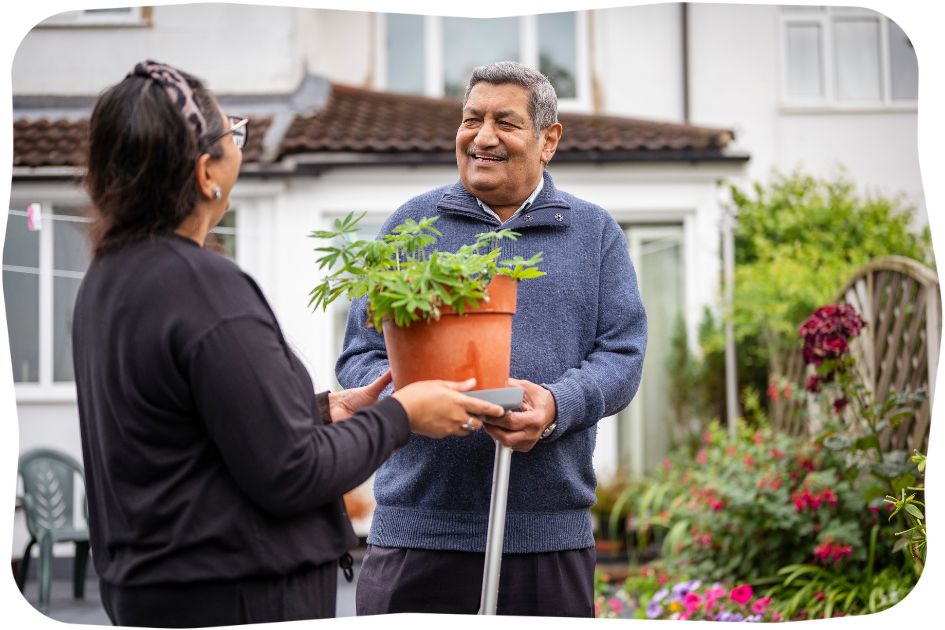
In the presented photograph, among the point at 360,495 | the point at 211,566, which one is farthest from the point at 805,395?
the point at 211,566

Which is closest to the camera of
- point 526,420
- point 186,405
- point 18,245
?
point 186,405

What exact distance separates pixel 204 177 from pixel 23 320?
967 mm

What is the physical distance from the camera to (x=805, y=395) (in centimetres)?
394

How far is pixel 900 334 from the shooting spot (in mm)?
3389

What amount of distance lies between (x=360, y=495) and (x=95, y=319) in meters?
3.07

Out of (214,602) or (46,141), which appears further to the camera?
(46,141)

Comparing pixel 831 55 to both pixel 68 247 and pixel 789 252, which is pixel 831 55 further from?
pixel 789 252

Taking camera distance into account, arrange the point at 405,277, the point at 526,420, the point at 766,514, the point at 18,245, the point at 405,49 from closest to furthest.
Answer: the point at 405,277 < the point at 526,420 < the point at 18,245 < the point at 766,514 < the point at 405,49

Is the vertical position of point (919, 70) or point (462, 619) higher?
point (919, 70)

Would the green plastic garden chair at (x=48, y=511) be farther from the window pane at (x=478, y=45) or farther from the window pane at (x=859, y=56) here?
the window pane at (x=478, y=45)

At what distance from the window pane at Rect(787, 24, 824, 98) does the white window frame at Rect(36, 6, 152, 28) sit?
191 cm

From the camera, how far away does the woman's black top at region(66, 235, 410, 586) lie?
1.23 m

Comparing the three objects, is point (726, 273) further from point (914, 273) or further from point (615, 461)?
point (914, 273)

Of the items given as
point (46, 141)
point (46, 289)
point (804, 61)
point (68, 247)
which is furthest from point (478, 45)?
point (46, 289)
